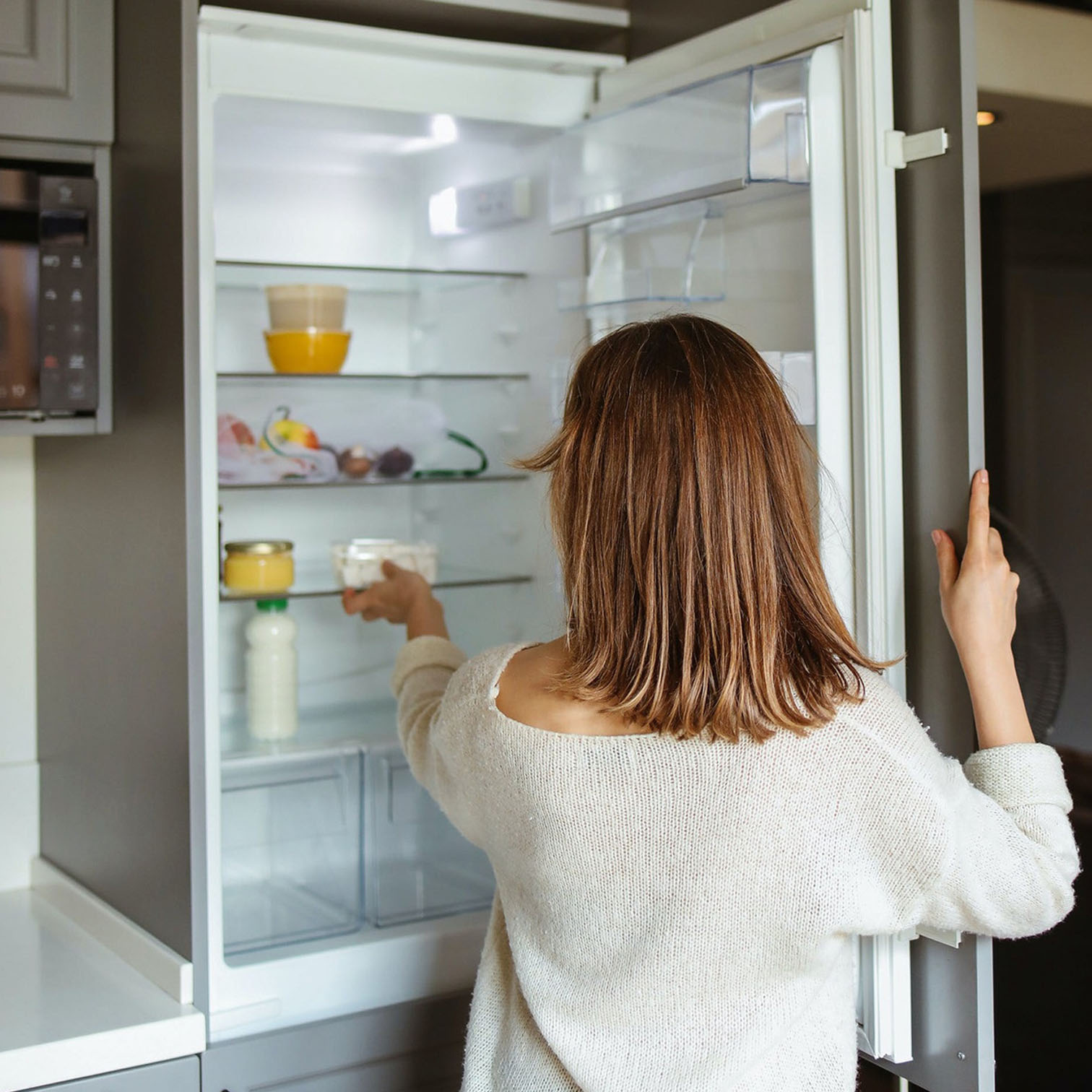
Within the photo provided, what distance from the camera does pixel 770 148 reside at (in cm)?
143

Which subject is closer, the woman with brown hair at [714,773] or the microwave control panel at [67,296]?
the woman with brown hair at [714,773]

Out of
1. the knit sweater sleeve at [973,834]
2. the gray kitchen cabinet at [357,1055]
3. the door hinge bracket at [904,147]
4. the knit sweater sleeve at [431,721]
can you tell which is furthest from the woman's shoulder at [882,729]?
the gray kitchen cabinet at [357,1055]

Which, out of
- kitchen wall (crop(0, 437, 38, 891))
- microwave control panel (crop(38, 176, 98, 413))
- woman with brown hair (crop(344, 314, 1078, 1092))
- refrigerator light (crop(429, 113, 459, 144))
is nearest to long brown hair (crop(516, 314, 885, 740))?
woman with brown hair (crop(344, 314, 1078, 1092))

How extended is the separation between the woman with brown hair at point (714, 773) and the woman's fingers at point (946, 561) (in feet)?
0.26

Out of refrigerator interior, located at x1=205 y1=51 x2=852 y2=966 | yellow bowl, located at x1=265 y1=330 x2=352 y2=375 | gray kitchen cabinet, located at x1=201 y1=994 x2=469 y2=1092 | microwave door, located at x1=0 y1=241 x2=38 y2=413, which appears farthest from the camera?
yellow bowl, located at x1=265 y1=330 x2=352 y2=375

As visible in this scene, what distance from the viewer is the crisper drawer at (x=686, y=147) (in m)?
1.41

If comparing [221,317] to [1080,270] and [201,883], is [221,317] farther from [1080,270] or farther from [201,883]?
[1080,270]

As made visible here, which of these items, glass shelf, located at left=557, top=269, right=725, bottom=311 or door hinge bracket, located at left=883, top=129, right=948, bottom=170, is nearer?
door hinge bracket, located at left=883, top=129, right=948, bottom=170

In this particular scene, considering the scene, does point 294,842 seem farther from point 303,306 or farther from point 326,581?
point 303,306

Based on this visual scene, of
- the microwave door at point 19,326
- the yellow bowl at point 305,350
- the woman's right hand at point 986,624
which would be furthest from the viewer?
the yellow bowl at point 305,350

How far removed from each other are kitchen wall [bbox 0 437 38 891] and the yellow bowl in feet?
1.57

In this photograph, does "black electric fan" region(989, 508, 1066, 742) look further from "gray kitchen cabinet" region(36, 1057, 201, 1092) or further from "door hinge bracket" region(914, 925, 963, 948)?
"gray kitchen cabinet" region(36, 1057, 201, 1092)

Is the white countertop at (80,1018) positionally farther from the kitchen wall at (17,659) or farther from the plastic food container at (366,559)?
the plastic food container at (366,559)

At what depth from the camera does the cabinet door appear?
1.27m
